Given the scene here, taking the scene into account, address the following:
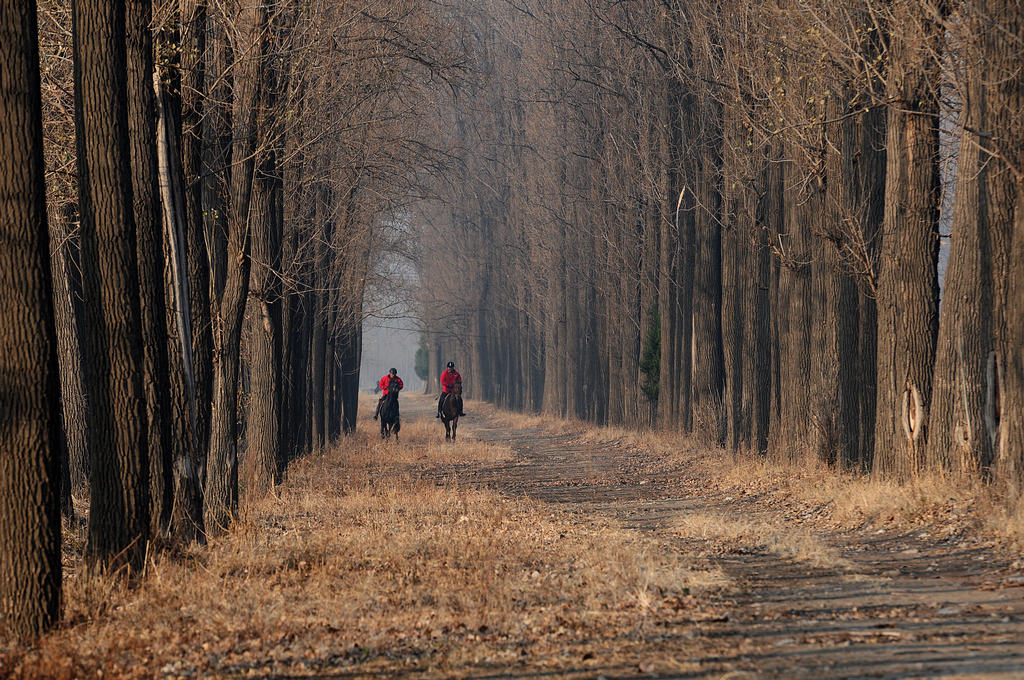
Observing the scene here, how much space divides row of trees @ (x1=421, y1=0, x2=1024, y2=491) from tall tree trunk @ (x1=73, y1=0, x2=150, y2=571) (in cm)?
809

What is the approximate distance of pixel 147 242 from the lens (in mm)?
9969

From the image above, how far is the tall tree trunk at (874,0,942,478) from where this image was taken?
43.2 feet

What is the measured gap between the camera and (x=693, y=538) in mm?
12391

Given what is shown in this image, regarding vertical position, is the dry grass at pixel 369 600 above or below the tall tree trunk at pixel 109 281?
below

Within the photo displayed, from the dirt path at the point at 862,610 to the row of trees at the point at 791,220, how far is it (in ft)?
5.25

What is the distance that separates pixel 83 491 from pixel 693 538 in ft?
32.5

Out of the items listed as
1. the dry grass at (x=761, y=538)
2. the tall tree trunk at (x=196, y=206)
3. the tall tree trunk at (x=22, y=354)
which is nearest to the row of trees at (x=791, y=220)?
the dry grass at (x=761, y=538)

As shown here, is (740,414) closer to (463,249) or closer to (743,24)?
(743,24)

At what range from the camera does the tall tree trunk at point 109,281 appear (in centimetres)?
938

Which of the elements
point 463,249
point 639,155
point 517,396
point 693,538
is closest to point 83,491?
point 693,538

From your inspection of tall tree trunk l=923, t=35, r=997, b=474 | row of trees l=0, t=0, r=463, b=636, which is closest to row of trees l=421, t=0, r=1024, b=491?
tall tree trunk l=923, t=35, r=997, b=474

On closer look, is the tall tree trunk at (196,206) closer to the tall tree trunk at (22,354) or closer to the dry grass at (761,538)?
the tall tree trunk at (22,354)

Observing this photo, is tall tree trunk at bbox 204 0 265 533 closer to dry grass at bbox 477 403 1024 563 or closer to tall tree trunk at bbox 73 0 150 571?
tall tree trunk at bbox 73 0 150 571

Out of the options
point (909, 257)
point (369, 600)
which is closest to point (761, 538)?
point (909, 257)
